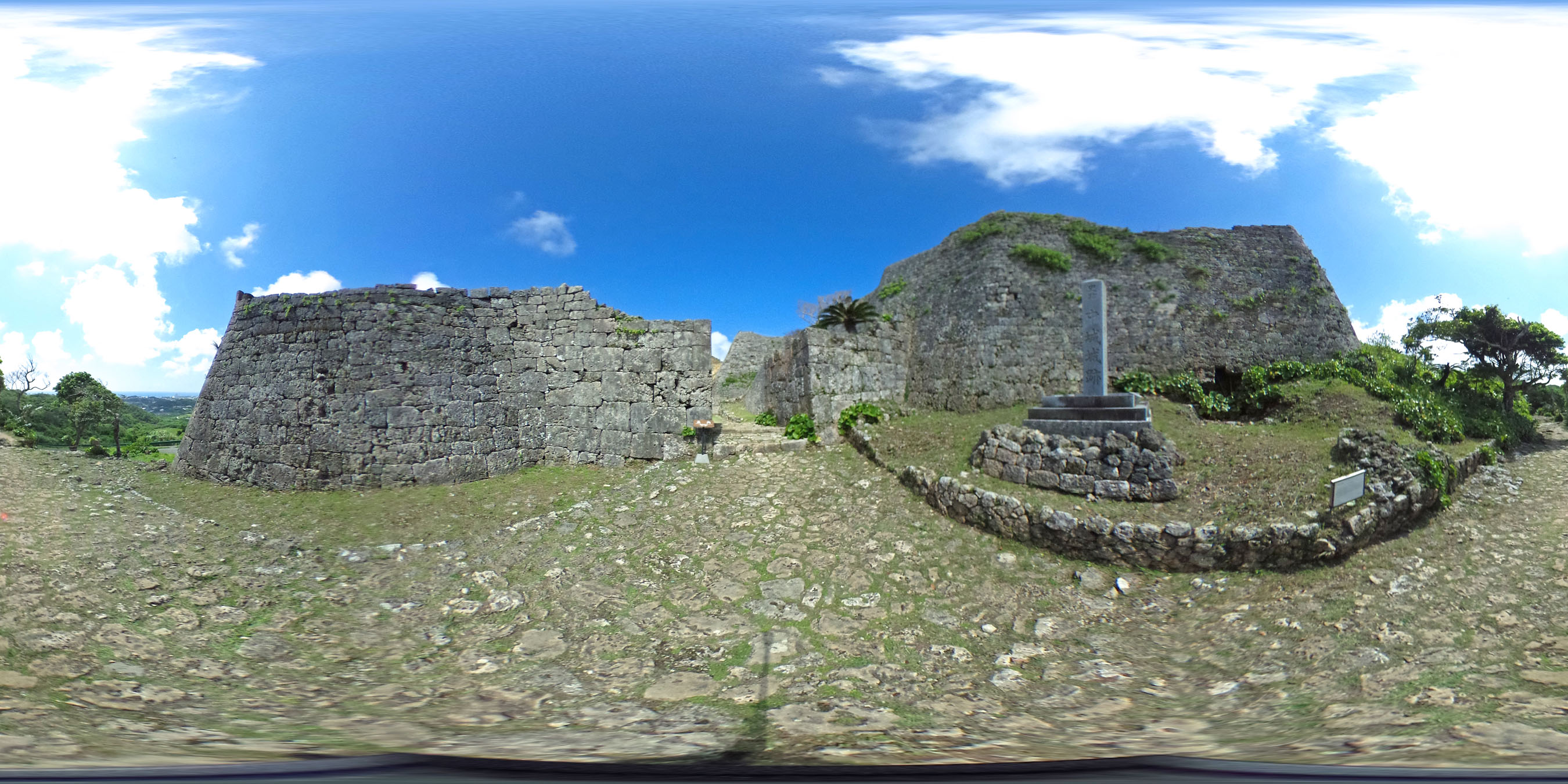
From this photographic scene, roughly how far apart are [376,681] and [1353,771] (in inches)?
230

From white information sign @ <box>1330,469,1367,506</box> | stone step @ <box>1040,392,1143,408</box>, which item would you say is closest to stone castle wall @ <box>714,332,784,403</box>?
stone step @ <box>1040,392,1143,408</box>

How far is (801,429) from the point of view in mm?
12117

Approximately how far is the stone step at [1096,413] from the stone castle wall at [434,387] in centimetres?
646

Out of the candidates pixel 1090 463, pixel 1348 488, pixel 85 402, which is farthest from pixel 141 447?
pixel 1348 488

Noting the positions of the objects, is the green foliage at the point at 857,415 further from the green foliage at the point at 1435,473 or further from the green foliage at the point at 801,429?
the green foliage at the point at 1435,473

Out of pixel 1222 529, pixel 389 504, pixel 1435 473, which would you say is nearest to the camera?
pixel 1222 529

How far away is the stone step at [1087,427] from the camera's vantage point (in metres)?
9.09

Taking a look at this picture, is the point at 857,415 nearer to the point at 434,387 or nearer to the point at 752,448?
the point at 752,448

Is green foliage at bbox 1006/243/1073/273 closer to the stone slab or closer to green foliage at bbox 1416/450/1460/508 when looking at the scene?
the stone slab

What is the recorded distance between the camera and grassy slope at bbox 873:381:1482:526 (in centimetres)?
751

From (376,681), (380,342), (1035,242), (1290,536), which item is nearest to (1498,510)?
(1290,536)

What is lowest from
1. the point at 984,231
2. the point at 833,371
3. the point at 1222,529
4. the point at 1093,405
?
the point at 1222,529

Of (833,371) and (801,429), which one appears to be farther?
(833,371)

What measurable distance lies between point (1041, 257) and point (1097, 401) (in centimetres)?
717
